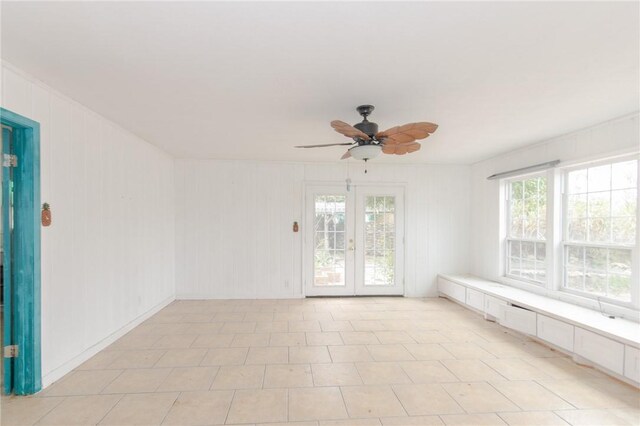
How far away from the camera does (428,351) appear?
11.3 ft

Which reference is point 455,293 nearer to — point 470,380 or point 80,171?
point 470,380

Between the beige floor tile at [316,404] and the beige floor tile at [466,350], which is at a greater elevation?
the beige floor tile at [316,404]

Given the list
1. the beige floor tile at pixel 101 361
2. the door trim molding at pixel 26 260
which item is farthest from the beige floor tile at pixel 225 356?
the door trim molding at pixel 26 260

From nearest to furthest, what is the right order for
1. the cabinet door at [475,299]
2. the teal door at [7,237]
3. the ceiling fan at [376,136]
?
the teal door at [7,237] → the ceiling fan at [376,136] → the cabinet door at [475,299]

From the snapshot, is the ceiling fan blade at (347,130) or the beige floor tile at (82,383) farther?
the beige floor tile at (82,383)

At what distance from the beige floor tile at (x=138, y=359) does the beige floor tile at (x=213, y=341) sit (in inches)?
15.0

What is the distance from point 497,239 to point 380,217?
1.99 metres

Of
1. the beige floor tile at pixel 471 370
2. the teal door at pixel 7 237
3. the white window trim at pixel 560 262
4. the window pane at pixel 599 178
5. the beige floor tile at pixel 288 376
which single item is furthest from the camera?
the window pane at pixel 599 178

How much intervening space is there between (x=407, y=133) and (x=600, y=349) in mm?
2724

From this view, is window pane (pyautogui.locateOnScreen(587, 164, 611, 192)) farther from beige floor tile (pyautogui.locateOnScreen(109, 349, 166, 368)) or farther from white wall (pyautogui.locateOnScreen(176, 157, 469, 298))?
beige floor tile (pyautogui.locateOnScreen(109, 349, 166, 368))

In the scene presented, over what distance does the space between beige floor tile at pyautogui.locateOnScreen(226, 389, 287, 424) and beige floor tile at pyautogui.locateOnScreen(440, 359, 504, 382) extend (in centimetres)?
166

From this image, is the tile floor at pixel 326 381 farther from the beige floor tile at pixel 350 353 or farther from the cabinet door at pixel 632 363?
the cabinet door at pixel 632 363

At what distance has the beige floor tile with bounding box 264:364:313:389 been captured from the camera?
9.04 ft

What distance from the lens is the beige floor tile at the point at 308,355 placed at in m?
3.20
